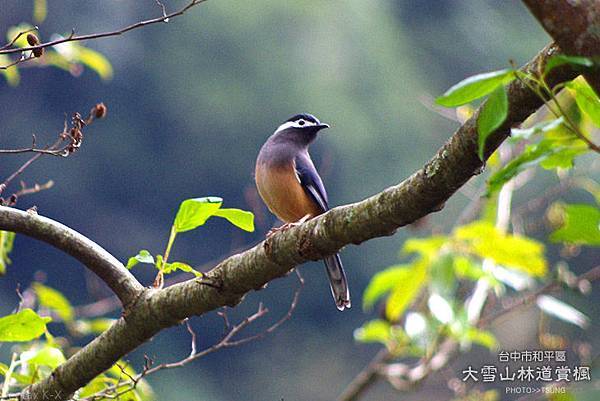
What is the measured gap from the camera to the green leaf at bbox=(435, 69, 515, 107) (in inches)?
38.2

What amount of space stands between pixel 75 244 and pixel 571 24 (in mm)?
1151

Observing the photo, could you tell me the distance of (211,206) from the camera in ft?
5.70

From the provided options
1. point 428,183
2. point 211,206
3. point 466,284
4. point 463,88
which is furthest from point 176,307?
point 466,284

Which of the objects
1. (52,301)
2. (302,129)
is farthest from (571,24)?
(302,129)

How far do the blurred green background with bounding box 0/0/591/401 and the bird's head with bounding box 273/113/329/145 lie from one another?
1714 mm

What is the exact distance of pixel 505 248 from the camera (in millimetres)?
2650

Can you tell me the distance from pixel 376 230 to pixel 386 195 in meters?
0.07

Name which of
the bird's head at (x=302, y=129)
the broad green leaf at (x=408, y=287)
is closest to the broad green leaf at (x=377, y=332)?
the broad green leaf at (x=408, y=287)

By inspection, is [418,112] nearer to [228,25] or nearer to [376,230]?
[228,25]

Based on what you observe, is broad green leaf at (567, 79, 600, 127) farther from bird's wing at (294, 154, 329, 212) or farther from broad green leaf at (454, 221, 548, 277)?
bird's wing at (294, 154, 329, 212)

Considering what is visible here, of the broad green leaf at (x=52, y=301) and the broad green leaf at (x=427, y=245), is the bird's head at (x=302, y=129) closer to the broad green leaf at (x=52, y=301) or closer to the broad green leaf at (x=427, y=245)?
the broad green leaf at (x=427, y=245)

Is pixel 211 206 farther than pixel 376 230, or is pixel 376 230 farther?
pixel 211 206

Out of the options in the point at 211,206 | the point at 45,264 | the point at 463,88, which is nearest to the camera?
the point at 463,88

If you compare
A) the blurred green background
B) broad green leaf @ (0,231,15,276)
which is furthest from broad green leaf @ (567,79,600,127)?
the blurred green background
